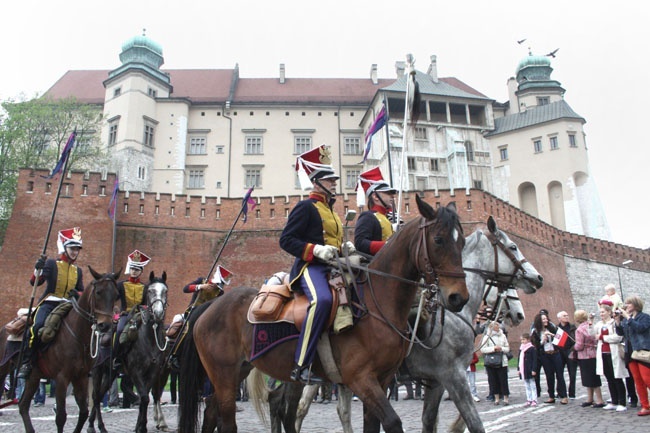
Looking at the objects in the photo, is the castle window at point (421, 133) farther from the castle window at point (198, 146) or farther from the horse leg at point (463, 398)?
the horse leg at point (463, 398)

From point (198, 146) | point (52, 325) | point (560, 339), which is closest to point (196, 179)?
point (198, 146)

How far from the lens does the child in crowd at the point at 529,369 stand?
1222cm

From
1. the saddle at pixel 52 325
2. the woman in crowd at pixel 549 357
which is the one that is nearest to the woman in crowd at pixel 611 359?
the woman in crowd at pixel 549 357

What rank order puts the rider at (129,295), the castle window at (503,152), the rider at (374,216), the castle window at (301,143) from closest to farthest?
the rider at (374,216), the rider at (129,295), the castle window at (503,152), the castle window at (301,143)

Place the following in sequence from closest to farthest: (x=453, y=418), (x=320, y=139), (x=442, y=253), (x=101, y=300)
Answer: (x=442, y=253) < (x=101, y=300) < (x=453, y=418) < (x=320, y=139)

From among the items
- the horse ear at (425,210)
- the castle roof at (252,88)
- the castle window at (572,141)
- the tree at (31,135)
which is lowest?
the horse ear at (425,210)

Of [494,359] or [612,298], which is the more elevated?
[612,298]

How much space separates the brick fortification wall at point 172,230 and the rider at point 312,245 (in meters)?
26.2

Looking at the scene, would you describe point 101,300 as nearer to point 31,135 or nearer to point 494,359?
point 494,359

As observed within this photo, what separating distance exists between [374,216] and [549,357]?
8421mm

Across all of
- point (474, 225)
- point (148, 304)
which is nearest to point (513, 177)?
point (474, 225)

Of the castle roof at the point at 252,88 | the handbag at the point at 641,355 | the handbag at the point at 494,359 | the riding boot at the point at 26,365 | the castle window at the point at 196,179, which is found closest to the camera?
the riding boot at the point at 26,365

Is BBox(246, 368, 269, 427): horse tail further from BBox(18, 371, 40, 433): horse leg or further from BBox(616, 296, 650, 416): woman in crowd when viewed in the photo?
BBox(616, 296, 650, 416): woman in crowd

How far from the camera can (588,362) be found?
37.8ft
